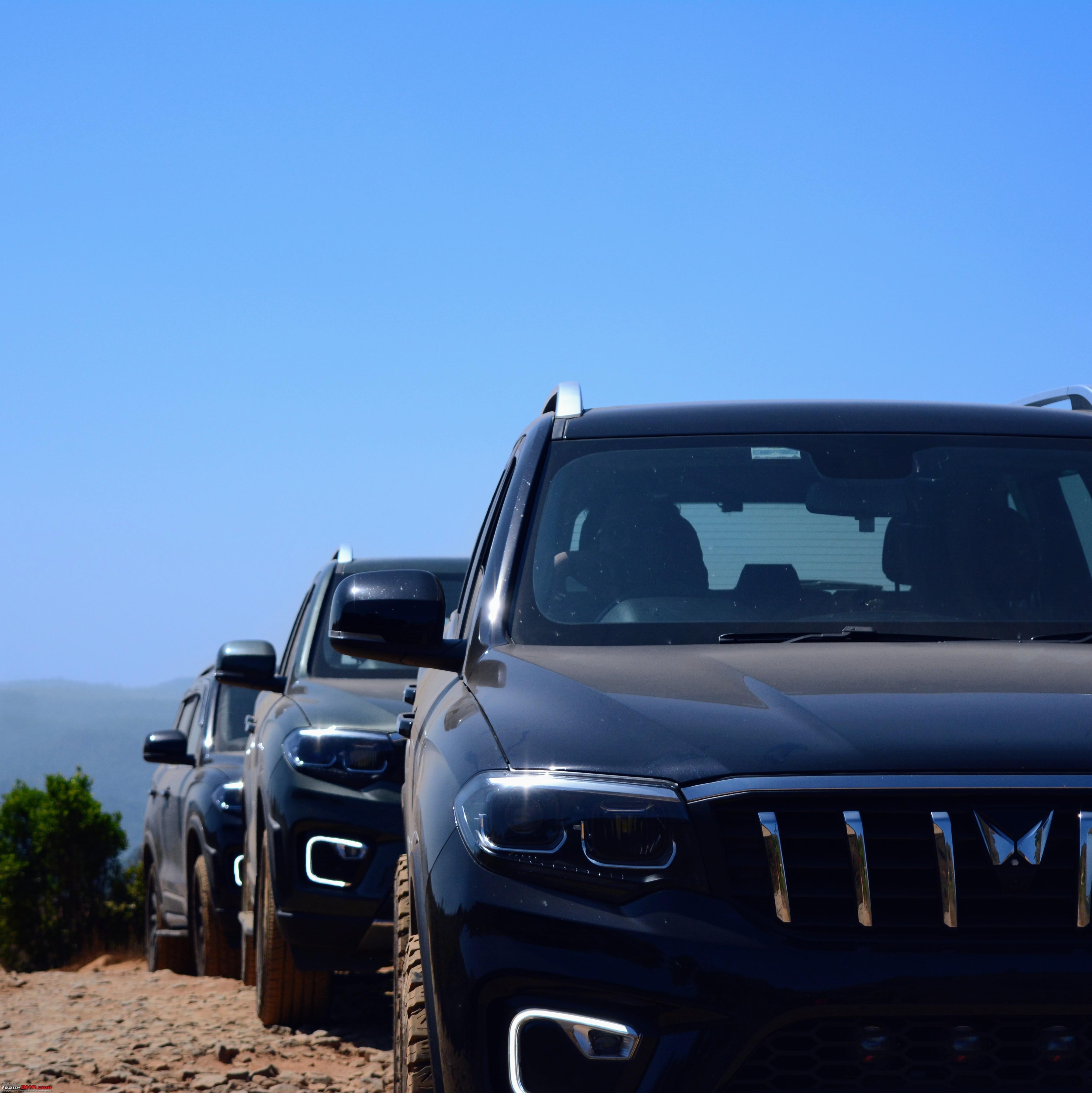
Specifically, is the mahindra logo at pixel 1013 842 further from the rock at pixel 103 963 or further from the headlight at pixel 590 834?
the rock at pixel 103 963

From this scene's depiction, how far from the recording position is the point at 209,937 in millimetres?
9336

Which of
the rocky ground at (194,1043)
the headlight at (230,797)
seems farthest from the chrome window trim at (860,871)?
the headlight at (230,797)

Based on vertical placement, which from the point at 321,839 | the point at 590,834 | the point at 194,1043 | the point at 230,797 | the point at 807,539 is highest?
the point at 807,539

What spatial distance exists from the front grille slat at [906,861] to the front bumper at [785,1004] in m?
0.04

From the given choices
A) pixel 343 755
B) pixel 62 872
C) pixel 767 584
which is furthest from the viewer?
pixel 62 872

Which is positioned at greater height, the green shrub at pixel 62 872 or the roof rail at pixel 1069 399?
the roof rail at pixel 1069 399

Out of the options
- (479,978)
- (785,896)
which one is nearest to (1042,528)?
(785,896)

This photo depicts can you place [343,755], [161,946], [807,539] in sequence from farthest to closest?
[161,946], [343,755], [807,539]

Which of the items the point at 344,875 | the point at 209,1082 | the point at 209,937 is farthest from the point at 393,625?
the point at 209,937

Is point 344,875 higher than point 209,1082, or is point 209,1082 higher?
point 344,875

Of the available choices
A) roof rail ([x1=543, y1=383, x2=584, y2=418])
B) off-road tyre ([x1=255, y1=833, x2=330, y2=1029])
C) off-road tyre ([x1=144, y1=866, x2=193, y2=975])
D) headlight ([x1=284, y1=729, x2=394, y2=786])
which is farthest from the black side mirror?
roof rail ([x1=543, y1=383, x2=584, y2=418])

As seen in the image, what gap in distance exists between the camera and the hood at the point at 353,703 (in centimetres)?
638

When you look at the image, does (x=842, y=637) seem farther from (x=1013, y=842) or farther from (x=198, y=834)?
(x=198, y=834)

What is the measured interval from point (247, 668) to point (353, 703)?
112 centimetres
